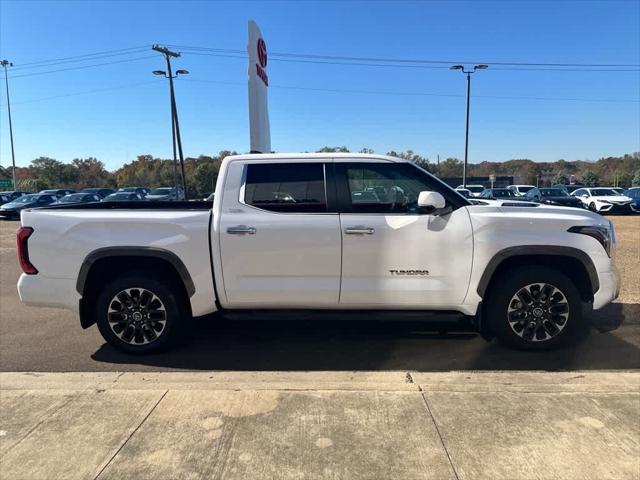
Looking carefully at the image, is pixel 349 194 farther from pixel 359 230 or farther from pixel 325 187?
pixel 359 230

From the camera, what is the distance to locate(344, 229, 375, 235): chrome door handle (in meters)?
4.20

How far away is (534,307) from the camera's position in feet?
14.1

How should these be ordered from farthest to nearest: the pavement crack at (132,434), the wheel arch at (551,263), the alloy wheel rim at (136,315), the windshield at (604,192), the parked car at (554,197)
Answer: the windshield at (604,192) → the parked car at (554,197) → the alloy wheel rim at (136,315) → the wheel arch at (551,263) → the pavement crack at (132,434)

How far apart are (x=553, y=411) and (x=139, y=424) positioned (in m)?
2.88

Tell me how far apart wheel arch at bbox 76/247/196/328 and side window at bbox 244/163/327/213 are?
920 millimetres

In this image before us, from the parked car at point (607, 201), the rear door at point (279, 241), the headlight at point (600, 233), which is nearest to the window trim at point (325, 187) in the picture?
the rear door at point (279, 241)

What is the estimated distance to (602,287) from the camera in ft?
14.1

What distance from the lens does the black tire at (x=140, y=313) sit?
14.4ft

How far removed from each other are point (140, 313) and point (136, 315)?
42 millimetres

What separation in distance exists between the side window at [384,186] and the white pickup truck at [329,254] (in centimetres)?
1

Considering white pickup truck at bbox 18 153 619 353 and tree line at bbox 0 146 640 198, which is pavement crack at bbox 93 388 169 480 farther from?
tree line at bbox 0 146 640 198

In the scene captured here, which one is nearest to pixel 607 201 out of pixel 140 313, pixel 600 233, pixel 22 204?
pixel 600 233

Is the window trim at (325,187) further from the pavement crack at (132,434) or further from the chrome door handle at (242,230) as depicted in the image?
the pavement crack at (132,434)

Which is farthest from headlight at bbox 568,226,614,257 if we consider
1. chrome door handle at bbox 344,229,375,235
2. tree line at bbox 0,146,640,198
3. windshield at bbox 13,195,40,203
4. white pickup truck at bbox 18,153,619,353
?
tree line at bbox 0,146,640,198
